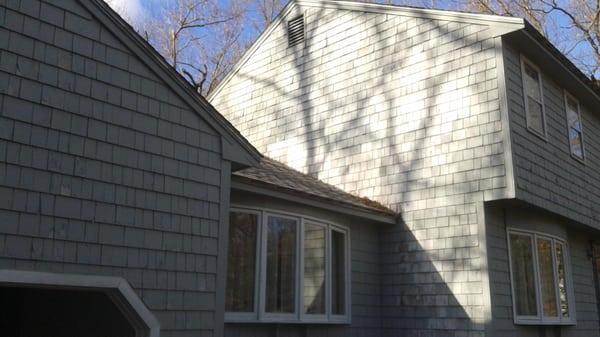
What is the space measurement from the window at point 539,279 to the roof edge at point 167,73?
5049 millimetres

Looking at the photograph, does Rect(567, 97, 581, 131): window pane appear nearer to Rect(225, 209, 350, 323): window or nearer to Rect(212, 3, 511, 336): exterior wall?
Rect(212, 3, 511, 336): exterior wall

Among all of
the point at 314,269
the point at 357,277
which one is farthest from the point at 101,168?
the point at 357,277

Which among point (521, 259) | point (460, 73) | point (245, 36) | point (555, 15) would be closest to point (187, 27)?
point (245, 36)

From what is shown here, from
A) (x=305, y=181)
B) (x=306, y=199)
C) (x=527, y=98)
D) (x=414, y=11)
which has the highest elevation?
(x=414, y=11)

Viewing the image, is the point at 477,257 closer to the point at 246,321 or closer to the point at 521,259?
the point at 521,259

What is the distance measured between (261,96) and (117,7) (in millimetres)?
11409

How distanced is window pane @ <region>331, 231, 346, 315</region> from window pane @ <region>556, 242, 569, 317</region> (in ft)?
13.0

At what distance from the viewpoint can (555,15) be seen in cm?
2294

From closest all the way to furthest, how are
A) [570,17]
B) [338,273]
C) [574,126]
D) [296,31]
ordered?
[338,273] < [574,126] < [296,31] < [570,17]

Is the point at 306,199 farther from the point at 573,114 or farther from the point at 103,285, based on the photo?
the point at 573,114

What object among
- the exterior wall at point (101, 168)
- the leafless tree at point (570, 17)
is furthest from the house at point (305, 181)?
the leafless tree at point (570, 17)

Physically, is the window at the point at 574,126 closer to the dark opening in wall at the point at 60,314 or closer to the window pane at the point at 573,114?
the window pane at the point at 573,114

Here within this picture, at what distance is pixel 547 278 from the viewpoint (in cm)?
1026

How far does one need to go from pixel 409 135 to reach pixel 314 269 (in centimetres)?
295
